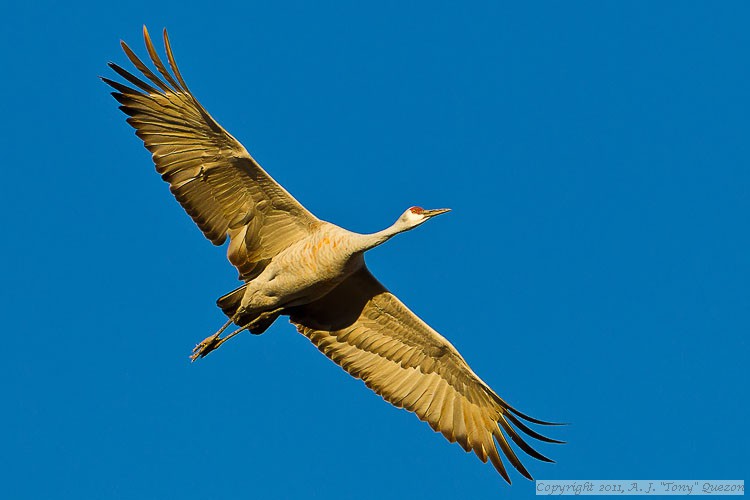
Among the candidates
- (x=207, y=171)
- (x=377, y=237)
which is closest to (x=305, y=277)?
(x=377, y=237)

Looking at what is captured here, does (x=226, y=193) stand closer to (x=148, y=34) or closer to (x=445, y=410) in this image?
(x=148, y=34)

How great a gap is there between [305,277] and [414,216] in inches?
81.3

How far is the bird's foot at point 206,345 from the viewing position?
21.2 meters

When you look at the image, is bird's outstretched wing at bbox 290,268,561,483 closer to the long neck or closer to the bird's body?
the bird's body

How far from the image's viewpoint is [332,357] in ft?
72.8

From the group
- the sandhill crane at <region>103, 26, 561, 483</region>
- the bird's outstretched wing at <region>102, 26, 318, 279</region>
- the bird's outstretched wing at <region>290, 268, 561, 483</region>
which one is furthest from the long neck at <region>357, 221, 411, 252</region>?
the bird's outstretched wing at <region>290, 268, 561, 483</region>

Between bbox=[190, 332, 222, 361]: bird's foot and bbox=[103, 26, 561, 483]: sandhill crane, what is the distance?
0.02 m

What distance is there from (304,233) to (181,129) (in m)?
2.67

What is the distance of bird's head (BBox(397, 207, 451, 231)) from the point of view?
65.8 ft

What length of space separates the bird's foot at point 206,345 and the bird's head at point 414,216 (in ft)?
12.4

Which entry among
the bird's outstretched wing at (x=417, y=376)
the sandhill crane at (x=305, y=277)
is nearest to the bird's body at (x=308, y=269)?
the sandhill crane at (x=305, y=277)

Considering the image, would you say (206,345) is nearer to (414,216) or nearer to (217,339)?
(217,339)

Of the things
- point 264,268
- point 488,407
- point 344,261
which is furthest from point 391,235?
point 488,407

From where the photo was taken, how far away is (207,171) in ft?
66.7
